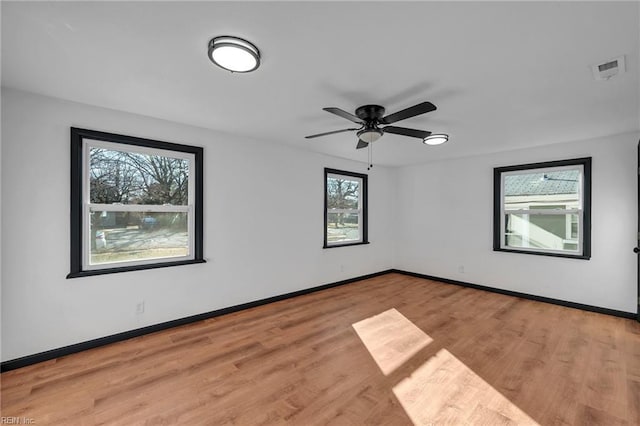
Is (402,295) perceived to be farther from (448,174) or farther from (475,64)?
(475,64)

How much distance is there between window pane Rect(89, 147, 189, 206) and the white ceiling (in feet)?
1.74

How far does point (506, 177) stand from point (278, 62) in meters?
4.48

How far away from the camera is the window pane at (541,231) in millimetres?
4102

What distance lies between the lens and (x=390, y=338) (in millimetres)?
2984

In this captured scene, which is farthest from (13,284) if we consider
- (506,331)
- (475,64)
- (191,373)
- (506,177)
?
(506,177)

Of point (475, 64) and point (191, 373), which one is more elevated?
point (475, 64)

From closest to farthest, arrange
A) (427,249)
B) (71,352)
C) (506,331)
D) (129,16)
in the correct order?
(129,16) → (71,352) → (506,331) → (427,249)

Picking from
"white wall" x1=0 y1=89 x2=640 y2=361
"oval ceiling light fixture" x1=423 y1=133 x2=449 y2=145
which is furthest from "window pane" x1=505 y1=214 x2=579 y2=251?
"oval ceiling light fixture" x1=423 y1=133 x2=449 y2=145

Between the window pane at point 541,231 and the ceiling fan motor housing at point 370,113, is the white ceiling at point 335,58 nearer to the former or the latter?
the ceiling fan motor housing at point 370,113

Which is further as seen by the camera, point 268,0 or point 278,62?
point 278,62

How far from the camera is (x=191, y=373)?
7.63 feet

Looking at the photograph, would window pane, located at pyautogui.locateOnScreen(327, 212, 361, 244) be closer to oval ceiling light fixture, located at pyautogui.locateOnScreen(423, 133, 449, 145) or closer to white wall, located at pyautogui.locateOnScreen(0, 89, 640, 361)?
white wall, located at pyautogui.locateOnScreen(0, 89, 640, 361)

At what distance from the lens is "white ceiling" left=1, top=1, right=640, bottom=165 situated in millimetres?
1504

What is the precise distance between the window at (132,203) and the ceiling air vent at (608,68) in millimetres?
3837
